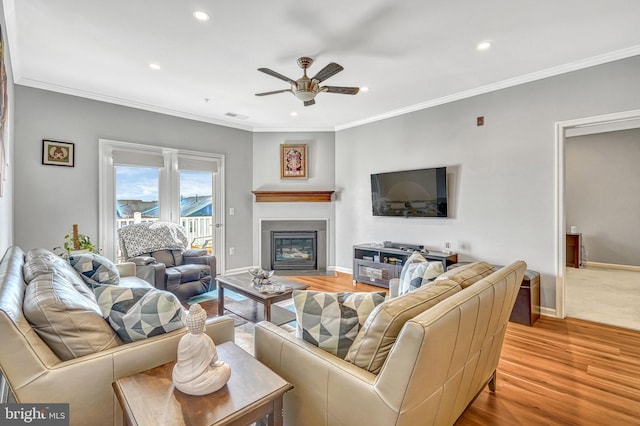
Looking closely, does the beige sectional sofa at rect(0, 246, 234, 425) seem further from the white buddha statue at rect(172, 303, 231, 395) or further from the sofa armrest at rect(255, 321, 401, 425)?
the sofa armrest at rect(255, 321, 401, 425)

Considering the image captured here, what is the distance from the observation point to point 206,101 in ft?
13.9

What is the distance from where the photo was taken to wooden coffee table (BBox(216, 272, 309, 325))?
274 centimetres

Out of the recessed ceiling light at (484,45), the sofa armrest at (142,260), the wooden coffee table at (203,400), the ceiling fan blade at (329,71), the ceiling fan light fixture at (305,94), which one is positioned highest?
the recessed ceiling light at (484,45)

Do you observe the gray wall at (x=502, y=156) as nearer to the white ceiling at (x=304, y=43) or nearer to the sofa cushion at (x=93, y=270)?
the white ceiling at (x=304, y=43)

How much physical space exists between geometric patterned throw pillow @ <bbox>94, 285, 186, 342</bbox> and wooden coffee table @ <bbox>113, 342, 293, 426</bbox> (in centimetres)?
19

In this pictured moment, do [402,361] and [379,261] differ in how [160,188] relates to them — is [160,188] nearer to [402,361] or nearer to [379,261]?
[379,261]

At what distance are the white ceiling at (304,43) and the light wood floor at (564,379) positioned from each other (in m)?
2.69

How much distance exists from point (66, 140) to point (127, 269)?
1913 mm

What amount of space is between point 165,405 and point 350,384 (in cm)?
65

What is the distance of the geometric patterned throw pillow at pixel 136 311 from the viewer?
1.36 metres

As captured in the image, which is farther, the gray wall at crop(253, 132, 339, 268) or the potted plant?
the gray wall at crop(253, 132, 339, 268)

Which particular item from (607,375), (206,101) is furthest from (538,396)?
(206,101)

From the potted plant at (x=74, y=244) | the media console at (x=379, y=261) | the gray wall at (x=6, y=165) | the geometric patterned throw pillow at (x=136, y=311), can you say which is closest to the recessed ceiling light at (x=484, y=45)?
the media console at (x=379, y=261)

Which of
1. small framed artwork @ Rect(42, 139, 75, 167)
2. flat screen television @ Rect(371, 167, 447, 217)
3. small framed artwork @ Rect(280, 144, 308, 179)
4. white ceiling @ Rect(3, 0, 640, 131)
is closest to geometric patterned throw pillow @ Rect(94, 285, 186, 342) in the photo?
white ceiling @ Rect(3, 0, 640, 131)
